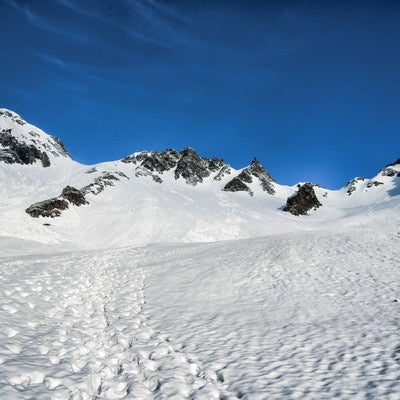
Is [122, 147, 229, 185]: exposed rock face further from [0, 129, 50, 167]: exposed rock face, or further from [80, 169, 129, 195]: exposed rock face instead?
→ [0, 129, 50, 167]: exposed rock face

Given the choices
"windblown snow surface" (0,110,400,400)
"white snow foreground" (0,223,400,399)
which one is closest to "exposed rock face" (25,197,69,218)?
"windblown snow surface" (0,110,400,400)

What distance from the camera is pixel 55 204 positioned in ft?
152

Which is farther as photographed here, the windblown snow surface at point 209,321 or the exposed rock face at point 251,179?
the exposed rock face at point 251,179

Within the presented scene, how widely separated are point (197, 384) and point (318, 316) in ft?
20.7

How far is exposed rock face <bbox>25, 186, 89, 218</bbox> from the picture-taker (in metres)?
43.0

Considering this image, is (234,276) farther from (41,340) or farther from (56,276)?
(41,340)

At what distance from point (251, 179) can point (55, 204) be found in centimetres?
6742

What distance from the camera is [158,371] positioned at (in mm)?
7801

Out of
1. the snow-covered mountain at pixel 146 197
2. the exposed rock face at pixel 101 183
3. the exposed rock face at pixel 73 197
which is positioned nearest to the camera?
the snow-covered mountain at pixel 146 197

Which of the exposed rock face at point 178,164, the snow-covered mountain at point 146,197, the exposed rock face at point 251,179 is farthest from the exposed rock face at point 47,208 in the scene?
the exposed rock face at point 251,179

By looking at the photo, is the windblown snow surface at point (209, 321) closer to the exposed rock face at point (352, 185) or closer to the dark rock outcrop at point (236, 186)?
the dark rock outcrop at point (236, 186)

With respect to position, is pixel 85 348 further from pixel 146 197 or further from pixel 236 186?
pixel 236 186

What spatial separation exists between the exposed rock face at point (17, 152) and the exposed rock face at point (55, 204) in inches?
1703

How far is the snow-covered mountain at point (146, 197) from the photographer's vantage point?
140 feet
